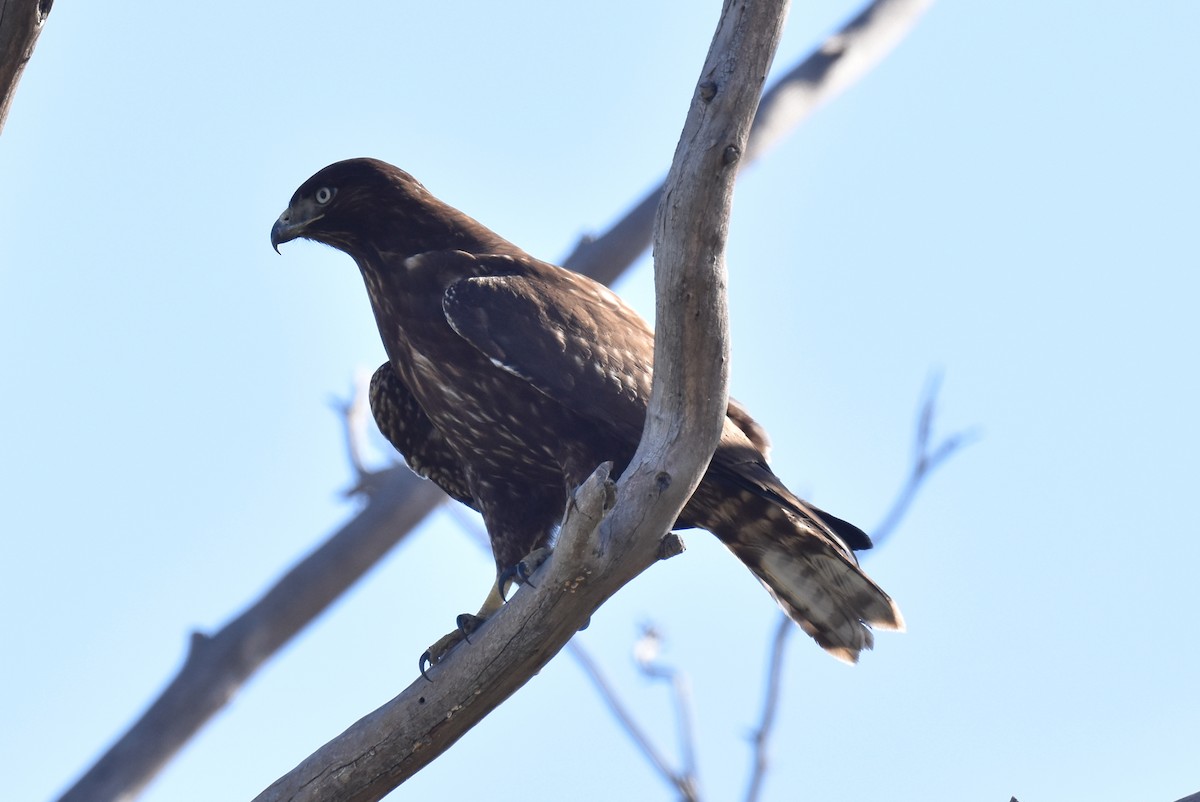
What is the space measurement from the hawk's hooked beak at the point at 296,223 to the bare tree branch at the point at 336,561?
1.69 m

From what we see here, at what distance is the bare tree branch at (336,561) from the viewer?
695 cm

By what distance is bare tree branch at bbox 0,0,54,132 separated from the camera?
3.95m

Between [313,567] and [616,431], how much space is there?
121 inches

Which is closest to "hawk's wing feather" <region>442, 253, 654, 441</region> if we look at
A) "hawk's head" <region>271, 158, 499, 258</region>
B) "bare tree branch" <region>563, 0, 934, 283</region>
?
"hawk's head" <region>271, 158, 499, 258</region>

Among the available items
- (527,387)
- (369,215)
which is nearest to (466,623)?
(527,387)

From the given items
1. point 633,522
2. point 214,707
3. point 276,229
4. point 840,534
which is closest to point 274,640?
point 214,707

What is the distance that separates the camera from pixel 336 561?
7.88m

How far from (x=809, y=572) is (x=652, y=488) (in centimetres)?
176

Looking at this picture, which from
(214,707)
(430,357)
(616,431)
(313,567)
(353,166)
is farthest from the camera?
(313,567)

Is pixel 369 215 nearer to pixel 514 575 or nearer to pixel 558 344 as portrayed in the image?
pixel 558 344

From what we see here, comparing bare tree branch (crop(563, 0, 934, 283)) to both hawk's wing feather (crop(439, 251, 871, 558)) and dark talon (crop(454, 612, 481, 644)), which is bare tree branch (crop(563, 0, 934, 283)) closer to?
hawk's wing feather (crop(439, 251, 871, 558))

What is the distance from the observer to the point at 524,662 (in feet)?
14.1

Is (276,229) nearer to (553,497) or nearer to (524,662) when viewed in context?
(553,497)

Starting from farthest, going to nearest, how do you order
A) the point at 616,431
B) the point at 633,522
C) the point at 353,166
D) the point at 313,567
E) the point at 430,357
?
the point at 313,567 → the point at 353,166 → the point at 430,357 → the point at 616,431 → the point at 633,522
